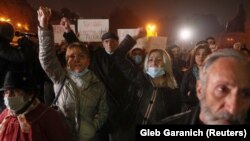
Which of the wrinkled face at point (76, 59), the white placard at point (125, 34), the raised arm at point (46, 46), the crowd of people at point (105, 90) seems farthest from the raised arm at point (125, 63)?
the white placard at point (125, 34)

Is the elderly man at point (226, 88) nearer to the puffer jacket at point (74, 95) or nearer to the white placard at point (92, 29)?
the puffer jacket at point (74, 95)

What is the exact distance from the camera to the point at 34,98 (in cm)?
432

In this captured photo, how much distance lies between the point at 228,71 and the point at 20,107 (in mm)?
2309

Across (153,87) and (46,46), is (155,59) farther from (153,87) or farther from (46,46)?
(46,46)

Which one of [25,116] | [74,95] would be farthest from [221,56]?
[74,95]

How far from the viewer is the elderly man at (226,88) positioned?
2.57 metres

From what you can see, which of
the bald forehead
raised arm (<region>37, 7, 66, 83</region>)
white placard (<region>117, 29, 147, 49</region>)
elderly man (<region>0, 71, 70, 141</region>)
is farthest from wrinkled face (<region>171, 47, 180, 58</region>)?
the bald forehead

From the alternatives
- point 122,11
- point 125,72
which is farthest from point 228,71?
point 122,11

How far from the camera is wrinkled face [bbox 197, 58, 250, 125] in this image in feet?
8.43

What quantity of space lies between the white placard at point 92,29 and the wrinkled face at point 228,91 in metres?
4.97

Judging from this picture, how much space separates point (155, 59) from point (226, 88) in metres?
3.05

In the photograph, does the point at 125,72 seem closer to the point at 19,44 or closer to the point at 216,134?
the point at 19,44

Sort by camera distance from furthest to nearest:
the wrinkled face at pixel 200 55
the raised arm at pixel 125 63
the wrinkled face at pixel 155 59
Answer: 1. the wrinkled face at pixel 200 55
2. the raised arm at pixel 125 63
3. the wrinkled face at pixel 155 59

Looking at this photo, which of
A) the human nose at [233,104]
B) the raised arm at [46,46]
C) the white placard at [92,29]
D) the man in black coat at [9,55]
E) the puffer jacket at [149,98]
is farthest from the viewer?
the white placard at [92,29]
